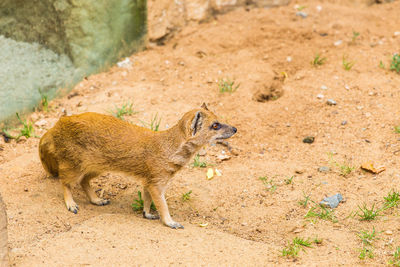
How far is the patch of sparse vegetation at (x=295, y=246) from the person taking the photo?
3.87m

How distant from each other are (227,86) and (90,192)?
8.49 ft

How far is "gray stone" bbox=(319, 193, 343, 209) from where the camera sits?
462 cm

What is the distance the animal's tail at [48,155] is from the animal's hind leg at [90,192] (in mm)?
322

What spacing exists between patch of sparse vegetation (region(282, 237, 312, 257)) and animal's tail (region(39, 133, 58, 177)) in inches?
95.6

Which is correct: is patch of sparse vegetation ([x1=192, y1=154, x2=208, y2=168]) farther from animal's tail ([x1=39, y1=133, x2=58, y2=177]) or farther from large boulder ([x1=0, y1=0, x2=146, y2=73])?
large boulder ([x1=0, y1=0, x2=146, y2=73])

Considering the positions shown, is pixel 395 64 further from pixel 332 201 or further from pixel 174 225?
pixel 174 225

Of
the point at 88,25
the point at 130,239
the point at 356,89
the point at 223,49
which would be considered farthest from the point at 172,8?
the point at 130,239

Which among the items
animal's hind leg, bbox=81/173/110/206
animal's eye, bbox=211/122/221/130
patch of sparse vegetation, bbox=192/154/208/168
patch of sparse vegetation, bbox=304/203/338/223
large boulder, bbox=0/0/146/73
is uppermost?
large boulder, bbox=0/0/146/73

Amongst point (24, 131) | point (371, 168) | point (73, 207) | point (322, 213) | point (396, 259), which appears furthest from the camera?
point (24, 131)

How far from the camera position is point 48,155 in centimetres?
468

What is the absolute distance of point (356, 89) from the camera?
6406 mm

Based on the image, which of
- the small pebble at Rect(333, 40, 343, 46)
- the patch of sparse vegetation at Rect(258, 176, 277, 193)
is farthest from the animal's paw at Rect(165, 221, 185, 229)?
the small pebble at Rect(333, 40, 343, 46)

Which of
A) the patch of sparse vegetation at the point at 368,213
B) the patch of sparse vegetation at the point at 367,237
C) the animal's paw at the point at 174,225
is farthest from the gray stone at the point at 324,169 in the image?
the animal's paw at the point at 174,225

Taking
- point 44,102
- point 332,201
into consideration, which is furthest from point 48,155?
point 332,201
